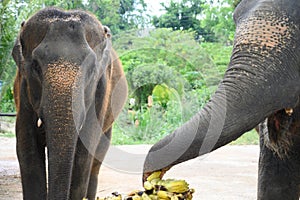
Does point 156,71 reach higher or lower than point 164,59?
lower

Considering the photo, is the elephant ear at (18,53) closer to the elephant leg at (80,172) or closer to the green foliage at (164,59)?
the elephant leg at (80,172)

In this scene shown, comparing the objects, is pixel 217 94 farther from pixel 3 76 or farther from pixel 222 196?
pixel 3 76

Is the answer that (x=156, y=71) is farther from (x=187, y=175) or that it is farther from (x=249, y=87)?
(x=187, y=175)

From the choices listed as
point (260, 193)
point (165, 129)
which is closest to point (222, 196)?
point (165, 129)

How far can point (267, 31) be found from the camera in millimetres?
2846

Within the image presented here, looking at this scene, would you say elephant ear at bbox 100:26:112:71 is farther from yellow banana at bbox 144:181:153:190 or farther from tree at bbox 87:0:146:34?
tree at bbox 87:0:146:34

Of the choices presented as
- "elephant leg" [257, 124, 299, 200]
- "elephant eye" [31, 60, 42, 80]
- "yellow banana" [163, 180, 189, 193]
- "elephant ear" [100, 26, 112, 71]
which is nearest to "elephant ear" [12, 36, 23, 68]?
"elephant eye" [31, 60, 42, 80]

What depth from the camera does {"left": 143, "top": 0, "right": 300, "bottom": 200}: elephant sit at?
2602 millimetres

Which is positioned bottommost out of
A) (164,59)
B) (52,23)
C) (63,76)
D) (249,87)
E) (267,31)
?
(164,59)

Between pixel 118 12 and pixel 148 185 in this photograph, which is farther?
pixel 118 12

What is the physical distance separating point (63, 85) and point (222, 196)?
3489 mm

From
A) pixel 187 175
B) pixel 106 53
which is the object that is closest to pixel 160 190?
pixel 106 53

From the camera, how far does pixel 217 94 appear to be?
9.05 feet

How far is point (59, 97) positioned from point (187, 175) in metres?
5.45
